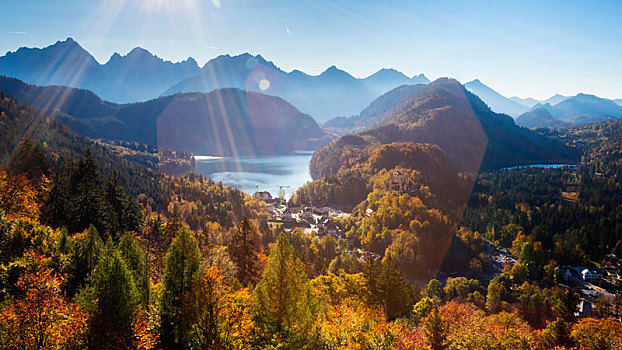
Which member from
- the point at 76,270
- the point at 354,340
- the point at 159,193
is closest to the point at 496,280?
the point at 354,340

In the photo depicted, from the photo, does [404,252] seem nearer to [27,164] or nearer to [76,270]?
[76,270]

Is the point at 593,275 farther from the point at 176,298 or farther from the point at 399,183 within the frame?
the point at 176,298

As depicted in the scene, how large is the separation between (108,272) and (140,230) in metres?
32.9

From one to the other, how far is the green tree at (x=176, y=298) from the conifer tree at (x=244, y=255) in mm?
15383

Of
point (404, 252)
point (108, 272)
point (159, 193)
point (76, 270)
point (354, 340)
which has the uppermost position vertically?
point (108, 272)

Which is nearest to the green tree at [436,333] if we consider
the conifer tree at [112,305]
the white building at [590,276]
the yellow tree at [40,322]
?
the conifer tree at [112,305]

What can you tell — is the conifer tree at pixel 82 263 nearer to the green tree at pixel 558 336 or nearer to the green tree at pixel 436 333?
the green tree at pixel 436 333

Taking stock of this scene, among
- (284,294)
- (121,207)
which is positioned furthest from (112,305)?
(121,207)

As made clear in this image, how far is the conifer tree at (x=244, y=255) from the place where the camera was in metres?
31.6

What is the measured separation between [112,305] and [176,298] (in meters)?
2.67

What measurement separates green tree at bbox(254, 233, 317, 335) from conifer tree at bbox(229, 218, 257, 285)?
1244 centimetres

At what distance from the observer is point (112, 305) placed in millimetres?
14273

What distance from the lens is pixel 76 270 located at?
781 inches

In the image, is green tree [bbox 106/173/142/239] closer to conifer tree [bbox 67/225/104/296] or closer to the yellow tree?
conifer tree [bbox 67/225/104/296]
